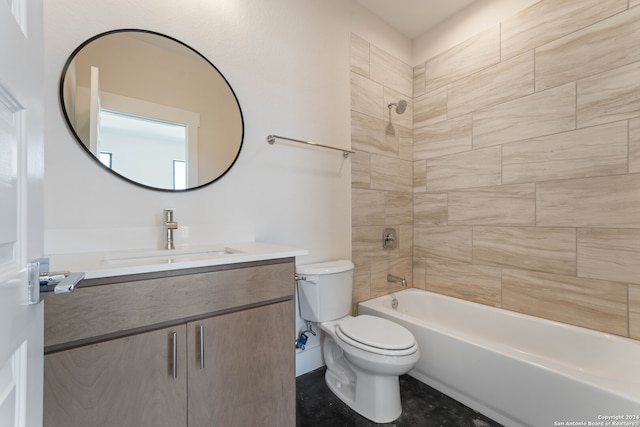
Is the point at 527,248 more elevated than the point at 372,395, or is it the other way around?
the point at 527,248

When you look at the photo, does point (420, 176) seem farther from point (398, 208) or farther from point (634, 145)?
point (634, 145)

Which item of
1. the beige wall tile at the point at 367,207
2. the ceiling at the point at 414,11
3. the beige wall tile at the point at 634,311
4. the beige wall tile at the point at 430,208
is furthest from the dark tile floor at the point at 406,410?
the ceiling at the point at 414,11

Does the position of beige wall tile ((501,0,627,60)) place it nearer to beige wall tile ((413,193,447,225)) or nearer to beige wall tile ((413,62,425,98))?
beige wall tile ((413,62,425,98))

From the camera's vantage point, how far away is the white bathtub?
45.3 inches

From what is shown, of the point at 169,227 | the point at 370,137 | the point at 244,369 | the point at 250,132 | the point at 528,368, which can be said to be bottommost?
the point at 528,368

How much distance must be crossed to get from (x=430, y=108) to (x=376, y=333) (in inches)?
75.1

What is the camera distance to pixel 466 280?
2.16 meters

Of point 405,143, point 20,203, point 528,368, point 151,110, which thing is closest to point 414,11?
point 405,143

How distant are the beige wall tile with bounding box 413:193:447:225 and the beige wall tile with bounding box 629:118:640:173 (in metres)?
1.04

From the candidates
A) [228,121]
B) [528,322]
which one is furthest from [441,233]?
[228,121]

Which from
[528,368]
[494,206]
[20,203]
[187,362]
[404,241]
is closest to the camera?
[20,203]

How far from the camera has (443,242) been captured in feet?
7.59

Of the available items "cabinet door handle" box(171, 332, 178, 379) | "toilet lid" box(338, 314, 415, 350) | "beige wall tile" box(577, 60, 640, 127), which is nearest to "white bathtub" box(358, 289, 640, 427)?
"toilet lid" box(338, 314, 415, 350)

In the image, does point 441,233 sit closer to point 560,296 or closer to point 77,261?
point 560,296
